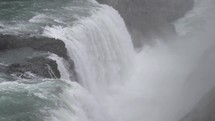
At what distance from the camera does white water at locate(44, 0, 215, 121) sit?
77.1 feet

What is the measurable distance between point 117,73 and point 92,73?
418 centimetres

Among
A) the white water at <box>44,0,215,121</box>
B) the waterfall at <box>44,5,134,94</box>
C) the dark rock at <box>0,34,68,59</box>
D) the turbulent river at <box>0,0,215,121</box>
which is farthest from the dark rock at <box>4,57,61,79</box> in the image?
the waterfall at <box>44,5,134,94</box>

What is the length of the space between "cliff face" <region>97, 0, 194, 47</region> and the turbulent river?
2.05 m

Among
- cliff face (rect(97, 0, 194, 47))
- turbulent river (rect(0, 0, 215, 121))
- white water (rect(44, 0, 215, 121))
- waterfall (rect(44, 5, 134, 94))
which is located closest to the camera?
turbulent river (rect(0, 0, 215, 121))

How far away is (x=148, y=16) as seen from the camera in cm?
Result: 4003

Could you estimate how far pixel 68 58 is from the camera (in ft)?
75.1

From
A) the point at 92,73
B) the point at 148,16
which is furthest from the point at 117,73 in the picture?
the point at 148,16

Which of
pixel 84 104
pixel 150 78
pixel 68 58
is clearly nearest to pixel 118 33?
pixel 150 78

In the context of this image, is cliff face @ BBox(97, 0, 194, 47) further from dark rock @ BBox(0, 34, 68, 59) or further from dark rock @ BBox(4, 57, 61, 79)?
dark rock @ BBox(4, 57, 61, 79)

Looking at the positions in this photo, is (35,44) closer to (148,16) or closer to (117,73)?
(117,73)

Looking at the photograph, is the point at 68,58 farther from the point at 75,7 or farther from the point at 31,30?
the point at 75,7

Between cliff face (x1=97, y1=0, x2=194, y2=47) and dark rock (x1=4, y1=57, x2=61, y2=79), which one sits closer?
dark rock (x1=4, y1=57, x2=61, y2=79)

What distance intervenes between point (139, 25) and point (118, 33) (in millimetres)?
7749

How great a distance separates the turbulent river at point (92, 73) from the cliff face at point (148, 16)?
6.73 feet
